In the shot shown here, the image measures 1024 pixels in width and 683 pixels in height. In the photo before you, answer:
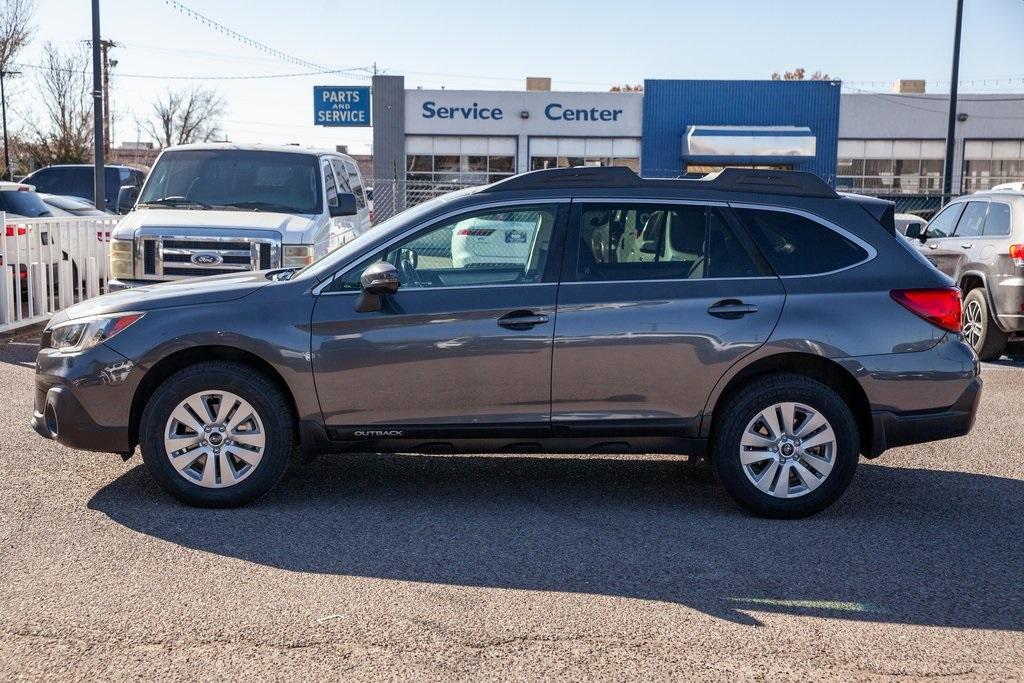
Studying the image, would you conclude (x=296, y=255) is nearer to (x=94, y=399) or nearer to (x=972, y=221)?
(x=94, y=399)

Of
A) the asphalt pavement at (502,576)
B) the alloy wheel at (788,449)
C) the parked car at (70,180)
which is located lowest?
the asphalt pavement at (502,576)

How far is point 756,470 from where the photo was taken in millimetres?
5984

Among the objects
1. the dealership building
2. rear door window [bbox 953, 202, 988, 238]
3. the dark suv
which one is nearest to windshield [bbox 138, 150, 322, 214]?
the dark suv

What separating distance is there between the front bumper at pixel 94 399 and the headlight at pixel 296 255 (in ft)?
15.4

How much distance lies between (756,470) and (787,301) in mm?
894

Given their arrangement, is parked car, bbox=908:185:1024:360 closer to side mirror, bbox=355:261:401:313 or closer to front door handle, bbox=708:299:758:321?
front door handle, bbox=708:299:758:321

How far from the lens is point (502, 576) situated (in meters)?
5.03

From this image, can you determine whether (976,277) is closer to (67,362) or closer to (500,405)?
(500,405)

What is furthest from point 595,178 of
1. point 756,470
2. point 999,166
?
point 999,166

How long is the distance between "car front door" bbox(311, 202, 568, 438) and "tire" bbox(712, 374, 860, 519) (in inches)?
39.1

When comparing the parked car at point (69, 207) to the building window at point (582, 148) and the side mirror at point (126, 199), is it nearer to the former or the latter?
the side mirror at point (126, 199)

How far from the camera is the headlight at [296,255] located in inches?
419

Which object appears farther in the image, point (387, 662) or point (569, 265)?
point (569, 265)

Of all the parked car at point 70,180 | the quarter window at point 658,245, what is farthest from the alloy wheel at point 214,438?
the parked car at point 70,180
